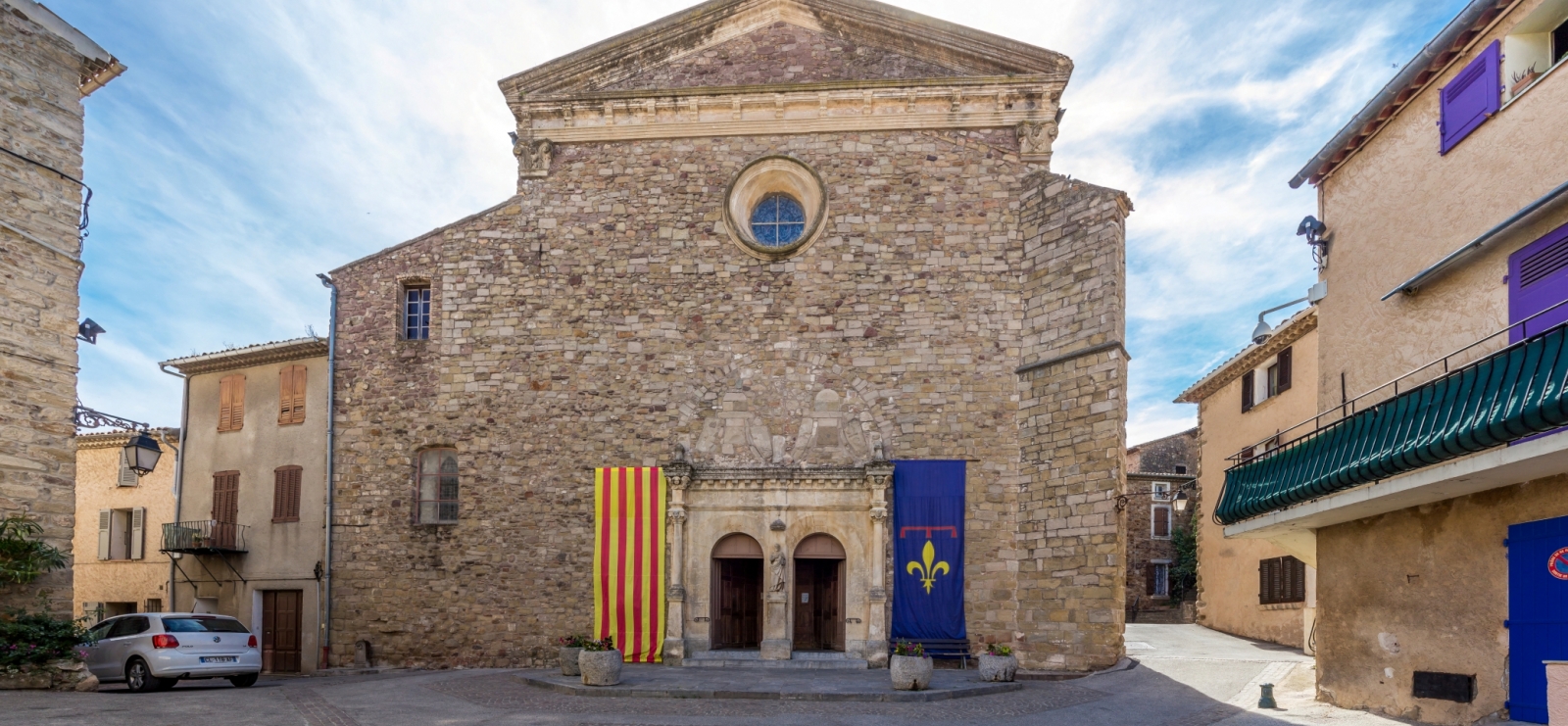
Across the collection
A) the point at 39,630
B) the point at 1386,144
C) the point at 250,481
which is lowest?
the point at 39,630

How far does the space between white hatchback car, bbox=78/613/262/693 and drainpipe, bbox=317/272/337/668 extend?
4028 millimetres

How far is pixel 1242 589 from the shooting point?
72.2 ft

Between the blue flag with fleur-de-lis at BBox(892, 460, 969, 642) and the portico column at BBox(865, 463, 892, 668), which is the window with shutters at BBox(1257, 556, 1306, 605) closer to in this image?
the blue flag with fleur-de-lis at BBox(892, 460, 969, 642)

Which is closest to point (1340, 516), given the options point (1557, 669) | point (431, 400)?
point (1557, 669)

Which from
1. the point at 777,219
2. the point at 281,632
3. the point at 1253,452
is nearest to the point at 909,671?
the point at 777,219

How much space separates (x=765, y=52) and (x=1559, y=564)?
13.9 metres

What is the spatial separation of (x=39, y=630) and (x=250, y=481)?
335 inches

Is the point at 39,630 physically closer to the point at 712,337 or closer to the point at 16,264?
the point at 16,264

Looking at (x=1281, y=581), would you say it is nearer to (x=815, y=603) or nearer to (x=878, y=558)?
(x=878, y=558)

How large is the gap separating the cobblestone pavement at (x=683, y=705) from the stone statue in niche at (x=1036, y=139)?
8.17 metres

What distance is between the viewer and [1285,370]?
65.2 feet

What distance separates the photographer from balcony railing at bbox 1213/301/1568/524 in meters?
7.63

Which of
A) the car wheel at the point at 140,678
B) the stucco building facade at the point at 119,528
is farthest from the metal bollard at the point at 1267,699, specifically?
the stucco building facade at the point at 119,528

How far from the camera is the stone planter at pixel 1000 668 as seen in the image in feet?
46.2
